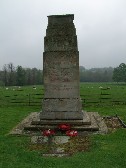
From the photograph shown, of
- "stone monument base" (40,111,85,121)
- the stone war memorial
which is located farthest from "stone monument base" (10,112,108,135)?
"stone monument base" (40,111,85,121)

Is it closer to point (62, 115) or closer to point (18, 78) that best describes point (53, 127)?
point (62, 115)

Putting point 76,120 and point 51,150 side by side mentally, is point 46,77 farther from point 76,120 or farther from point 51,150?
point 51,150

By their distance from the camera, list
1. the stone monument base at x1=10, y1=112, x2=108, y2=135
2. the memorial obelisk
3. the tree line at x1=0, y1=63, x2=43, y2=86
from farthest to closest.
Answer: the tree line at x1=0, y1=63, x2=43, y2=86, the memorial obelisk, the stone monument base at x1=10, y1=112, x2=108, y2=135

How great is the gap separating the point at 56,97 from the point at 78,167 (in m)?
6.62

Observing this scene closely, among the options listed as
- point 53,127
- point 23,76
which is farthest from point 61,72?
point 23,76

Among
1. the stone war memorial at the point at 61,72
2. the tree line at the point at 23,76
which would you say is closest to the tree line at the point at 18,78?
the tree line at the point at 23,76

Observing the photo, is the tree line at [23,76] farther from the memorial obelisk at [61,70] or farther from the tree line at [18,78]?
the memorial obelisk at [61,70]

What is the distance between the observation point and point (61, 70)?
1648 centimetres

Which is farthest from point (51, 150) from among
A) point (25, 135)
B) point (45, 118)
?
point (45, 118)

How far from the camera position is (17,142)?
13594 mm

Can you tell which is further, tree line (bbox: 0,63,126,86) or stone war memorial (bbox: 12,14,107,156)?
tree line (bbox: 0,63,126,86)

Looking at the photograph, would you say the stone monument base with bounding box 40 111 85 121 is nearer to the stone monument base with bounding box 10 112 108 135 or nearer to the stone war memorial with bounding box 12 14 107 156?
the stone war memorial with bounding box 12 14 107 156

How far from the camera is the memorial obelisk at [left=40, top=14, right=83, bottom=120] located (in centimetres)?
1645

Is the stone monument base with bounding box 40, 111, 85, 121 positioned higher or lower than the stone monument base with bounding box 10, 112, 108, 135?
higher
